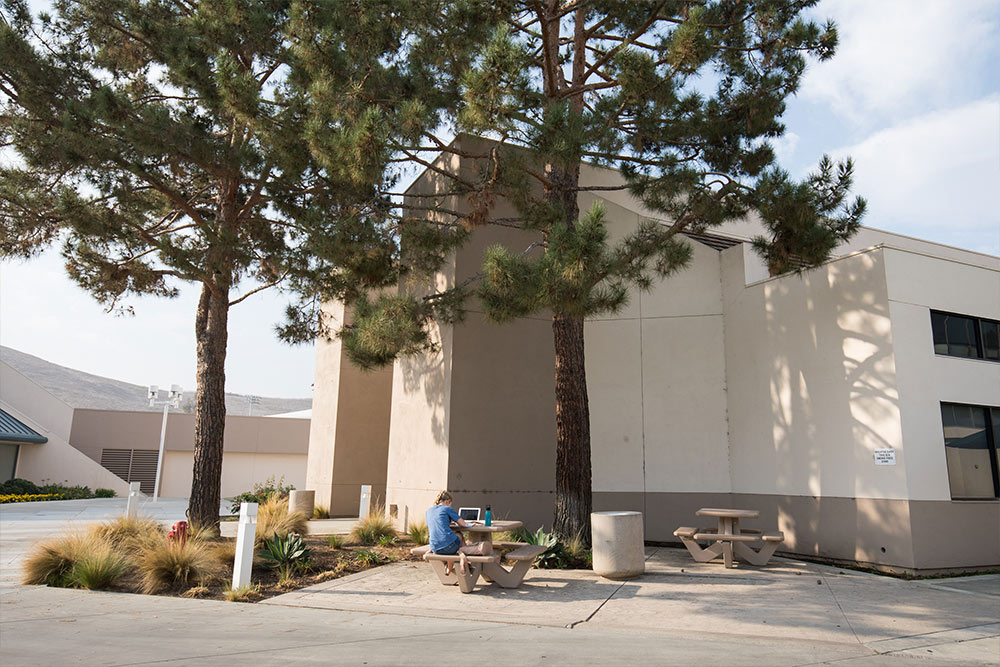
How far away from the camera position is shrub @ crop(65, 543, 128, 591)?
8609 millimetres

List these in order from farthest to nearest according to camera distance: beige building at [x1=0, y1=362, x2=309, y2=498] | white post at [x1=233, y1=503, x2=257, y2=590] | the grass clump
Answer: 1. beige building at [x1=0, y1=362, x2=309, y2=498]
2. white post at [x1=233, y1=503, x2=257, y2=590]
3. the grass clump

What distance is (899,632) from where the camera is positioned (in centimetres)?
655

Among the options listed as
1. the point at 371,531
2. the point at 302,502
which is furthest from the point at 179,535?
the point at 302,502

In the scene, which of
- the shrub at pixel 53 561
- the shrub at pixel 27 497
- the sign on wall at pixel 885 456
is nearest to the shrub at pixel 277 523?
the shrub at pixel 53 561

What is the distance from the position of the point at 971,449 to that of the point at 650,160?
282 inches

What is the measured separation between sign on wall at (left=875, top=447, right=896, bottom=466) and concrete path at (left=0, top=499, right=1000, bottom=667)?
181cm

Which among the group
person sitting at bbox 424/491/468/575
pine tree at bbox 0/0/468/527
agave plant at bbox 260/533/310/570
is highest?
pine tree at bbox 0/0/468/527

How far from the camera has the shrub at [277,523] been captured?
1048 cm

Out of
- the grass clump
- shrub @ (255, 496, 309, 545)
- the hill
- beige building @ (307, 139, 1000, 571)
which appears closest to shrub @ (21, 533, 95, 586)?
shrub @ (255, 496, 309, 545)

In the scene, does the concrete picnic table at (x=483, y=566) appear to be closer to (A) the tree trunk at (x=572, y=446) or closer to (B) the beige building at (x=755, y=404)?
(A) the tree trunk at (x=572, y=446)

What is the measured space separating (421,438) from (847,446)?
795cm

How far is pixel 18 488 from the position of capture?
2617 cm

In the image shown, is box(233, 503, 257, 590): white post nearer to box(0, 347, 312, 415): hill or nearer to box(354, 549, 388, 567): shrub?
box(354, 549, 388, 567): shrub

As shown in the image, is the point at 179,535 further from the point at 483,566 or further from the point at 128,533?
the point at 483,566
